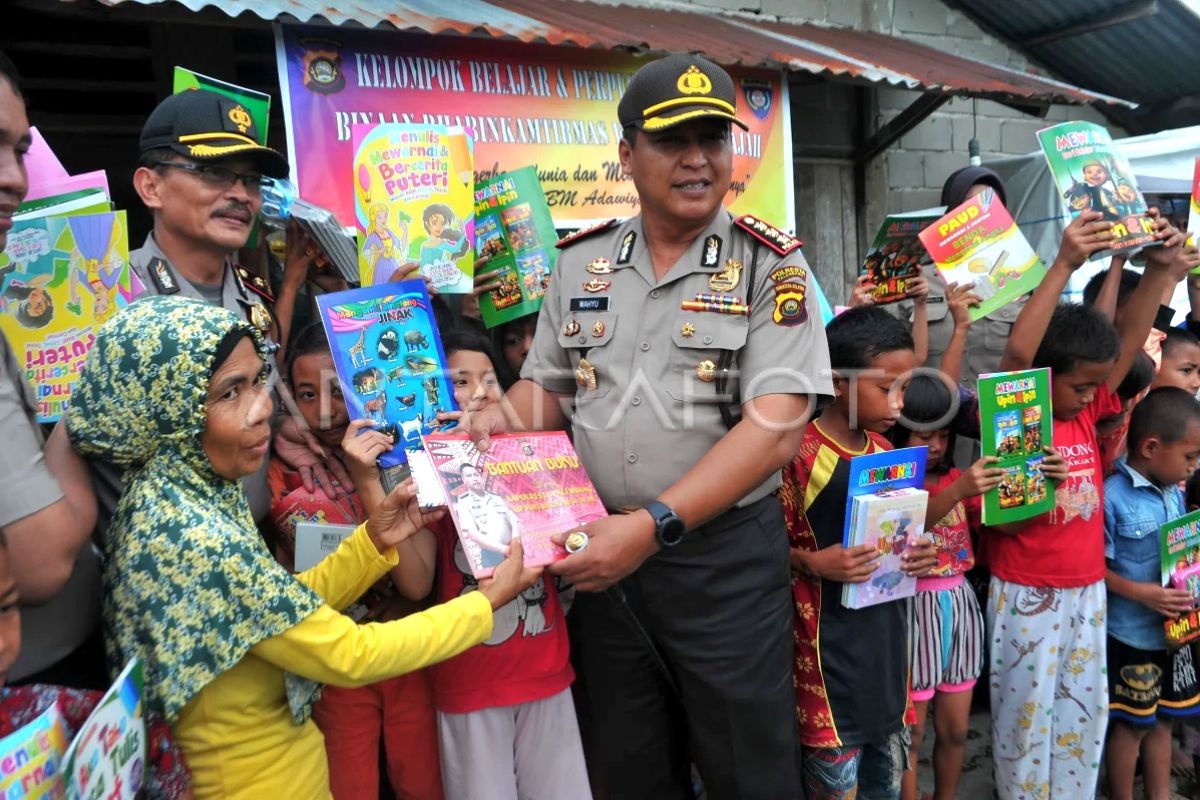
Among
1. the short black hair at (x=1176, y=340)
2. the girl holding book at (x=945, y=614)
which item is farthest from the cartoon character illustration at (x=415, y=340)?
the short black hair at (x=1176, y=340)

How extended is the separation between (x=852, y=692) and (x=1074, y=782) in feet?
3.93

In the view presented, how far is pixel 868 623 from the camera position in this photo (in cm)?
247

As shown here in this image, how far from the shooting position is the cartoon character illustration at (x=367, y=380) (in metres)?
2.07

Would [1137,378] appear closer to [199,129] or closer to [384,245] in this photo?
[384,245]

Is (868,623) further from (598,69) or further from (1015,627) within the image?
(598,69)

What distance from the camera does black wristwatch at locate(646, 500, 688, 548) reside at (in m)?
1.94

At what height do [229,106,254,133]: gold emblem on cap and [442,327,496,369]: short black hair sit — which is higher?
[229,106,254,133]: gold emblem on cap

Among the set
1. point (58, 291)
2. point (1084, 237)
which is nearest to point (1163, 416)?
point (1084, 237)

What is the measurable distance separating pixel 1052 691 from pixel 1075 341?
1256 millimetres

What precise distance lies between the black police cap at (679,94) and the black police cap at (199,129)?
3.59 feet

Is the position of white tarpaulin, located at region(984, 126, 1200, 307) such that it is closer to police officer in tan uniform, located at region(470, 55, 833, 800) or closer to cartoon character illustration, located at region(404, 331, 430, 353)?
police officer in tan uniform, located at region(470, 55, 833, 800)

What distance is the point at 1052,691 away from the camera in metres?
2.87

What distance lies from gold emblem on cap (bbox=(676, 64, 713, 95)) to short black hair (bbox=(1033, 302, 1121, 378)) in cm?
166

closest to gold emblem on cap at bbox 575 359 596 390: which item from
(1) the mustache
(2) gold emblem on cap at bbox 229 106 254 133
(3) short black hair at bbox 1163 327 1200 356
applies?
(1) the mustache
